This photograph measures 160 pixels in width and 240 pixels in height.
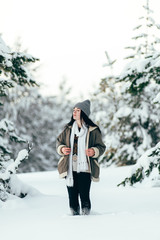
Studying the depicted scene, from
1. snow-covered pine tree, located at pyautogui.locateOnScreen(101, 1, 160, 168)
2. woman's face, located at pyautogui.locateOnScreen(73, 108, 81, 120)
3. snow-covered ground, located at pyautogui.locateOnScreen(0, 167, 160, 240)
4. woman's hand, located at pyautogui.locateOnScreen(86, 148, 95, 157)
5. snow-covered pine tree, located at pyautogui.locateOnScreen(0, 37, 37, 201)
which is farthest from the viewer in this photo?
snow-covered pine tree, located at pyautogui.locateOnScreen(101, 1, 160, 168)

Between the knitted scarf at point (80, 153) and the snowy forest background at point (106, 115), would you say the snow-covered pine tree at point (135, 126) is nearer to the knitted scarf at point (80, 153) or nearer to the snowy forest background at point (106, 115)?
the snowy forest background at point (106, 115)

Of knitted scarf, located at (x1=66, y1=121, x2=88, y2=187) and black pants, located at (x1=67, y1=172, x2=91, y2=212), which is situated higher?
knitted scarf, located at (x1=66, y1=121, x2=88, y2=187)

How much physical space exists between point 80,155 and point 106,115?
13719mm

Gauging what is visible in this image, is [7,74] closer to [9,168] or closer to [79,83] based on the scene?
[9,168]

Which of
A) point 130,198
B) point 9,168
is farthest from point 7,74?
point 130,198

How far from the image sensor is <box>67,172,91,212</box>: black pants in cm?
565

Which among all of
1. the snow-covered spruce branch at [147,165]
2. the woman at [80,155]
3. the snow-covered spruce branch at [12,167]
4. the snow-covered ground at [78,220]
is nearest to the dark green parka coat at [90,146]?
the woman at [80,155]

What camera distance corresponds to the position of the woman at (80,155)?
222 inches

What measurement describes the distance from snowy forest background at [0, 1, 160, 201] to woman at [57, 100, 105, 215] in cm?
114

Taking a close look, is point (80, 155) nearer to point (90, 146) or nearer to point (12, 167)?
point (90, 146)

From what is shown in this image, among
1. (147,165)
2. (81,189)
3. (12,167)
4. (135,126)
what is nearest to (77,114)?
(81,189)

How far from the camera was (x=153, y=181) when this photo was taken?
9891 mm

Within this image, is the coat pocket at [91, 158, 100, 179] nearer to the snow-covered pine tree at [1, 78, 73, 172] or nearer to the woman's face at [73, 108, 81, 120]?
the woman's face at [73, 108, 81, 120]

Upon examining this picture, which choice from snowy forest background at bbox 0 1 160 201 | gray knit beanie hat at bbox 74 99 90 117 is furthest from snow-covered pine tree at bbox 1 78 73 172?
gray knit beanie hat at bbox 74 99 90 117
